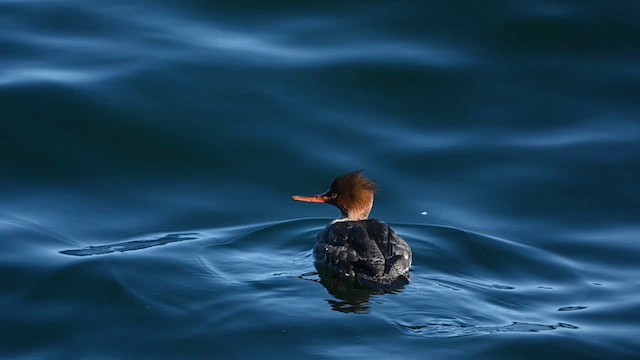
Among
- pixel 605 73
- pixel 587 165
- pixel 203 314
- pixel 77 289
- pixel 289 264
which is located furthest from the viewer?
pixel 605 73

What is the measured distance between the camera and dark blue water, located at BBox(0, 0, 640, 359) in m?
10.5

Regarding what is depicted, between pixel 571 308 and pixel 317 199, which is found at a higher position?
pixel 317 199

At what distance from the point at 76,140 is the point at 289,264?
3.31m

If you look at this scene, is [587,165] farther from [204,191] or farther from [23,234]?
[23,234]

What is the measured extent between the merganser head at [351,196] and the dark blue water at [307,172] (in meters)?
0.38

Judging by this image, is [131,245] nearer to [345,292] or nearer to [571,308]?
[345,292]

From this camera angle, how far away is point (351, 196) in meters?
12.7

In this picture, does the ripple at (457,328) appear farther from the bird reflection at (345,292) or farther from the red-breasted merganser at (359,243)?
the red-breasted merganser at (359,243)

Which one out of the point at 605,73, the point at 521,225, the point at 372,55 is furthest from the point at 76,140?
the point at 605,73

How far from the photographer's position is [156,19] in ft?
53.8

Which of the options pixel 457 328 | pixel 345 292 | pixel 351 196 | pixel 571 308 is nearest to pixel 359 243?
pixel 345 292

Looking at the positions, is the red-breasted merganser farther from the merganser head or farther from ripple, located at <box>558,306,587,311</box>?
ripple, located at <box>558,306,587,311</box>

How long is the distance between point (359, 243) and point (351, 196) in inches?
34.1

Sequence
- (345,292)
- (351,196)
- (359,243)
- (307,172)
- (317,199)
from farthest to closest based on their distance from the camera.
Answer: (307,172) → (317,199) → (351,196) → (359,243) → (345,292)
